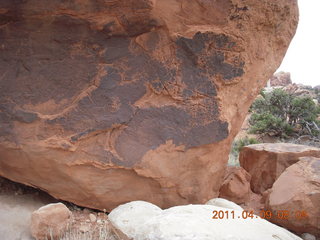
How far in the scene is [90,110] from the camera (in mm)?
2555

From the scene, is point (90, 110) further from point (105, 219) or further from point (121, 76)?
point (105, 219)

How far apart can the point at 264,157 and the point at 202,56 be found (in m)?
1.89

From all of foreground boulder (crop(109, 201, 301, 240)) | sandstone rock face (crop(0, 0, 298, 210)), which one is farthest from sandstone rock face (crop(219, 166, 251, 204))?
foreground boulder (crop(109, 201, 301, 240))

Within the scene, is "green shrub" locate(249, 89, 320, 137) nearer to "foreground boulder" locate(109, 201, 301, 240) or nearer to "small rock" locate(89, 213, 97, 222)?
"foreground boulder" locate(109, 201, 301, 240)

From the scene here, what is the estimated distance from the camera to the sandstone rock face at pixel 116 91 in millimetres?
2494

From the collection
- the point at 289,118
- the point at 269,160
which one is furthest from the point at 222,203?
the point at 289,118

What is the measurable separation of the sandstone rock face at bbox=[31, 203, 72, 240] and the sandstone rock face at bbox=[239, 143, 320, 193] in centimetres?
264

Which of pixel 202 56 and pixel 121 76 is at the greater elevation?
pixel 202 56

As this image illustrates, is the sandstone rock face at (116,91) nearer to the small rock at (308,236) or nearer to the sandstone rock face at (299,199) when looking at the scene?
the sandstone rock face at (299,199)

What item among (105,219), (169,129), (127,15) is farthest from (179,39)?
(105,219)

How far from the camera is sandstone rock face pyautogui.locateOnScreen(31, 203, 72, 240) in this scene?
2104 mm

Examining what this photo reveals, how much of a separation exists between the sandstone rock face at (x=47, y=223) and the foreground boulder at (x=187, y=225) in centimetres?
38

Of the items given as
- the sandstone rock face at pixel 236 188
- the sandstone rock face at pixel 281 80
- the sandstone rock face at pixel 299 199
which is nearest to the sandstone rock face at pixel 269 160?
the sandstone rock face at pixel 236 188

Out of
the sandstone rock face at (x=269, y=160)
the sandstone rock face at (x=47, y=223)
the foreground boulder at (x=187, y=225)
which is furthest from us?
the sandstone rock face at (x=269, y=160)
